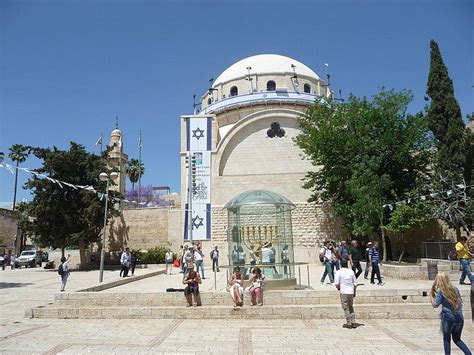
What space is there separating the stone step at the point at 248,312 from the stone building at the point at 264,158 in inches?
498

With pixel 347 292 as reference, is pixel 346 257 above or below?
above

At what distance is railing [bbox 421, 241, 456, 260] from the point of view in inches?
553

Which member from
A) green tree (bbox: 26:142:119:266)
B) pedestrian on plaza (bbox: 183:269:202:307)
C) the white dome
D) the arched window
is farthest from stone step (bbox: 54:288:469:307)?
the white dome

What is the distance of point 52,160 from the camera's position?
783 inches

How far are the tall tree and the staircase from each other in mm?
8630

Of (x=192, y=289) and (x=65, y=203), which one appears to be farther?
(x=65, y=203)

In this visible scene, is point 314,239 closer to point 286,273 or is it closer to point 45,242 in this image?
point 286,273

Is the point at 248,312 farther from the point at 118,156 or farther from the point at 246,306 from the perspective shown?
the point at 118,156

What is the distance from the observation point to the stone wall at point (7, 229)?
29.3m

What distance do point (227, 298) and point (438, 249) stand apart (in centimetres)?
1050

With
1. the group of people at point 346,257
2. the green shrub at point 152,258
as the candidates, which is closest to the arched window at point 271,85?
the green shrub at point 152,258

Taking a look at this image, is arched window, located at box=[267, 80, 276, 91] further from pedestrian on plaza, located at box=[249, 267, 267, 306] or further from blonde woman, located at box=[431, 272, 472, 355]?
blonde woman, located at box=[431, 272, 472, 355]

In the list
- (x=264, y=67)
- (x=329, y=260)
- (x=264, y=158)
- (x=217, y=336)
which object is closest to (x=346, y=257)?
(x=329, y=260)

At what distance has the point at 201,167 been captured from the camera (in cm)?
1828
